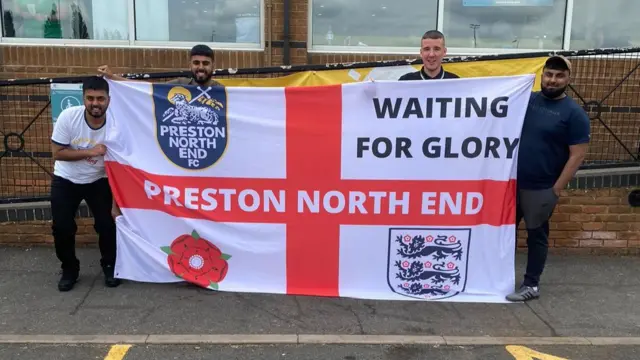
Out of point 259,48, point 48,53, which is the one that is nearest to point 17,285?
point 48,53

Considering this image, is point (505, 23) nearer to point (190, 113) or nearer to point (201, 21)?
point (201, 21)

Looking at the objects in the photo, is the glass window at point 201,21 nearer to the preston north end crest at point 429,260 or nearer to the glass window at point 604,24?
the preston north end crest at point 429,260

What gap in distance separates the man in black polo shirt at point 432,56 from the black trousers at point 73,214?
2.59 m

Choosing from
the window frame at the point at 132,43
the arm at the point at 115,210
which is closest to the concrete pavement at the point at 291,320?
the arm at the point at 115,210

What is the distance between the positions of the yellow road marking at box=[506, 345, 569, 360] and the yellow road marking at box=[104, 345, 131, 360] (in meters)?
2.39

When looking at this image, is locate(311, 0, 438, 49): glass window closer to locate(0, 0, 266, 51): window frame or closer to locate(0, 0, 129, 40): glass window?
locate(0, 0, 266, 51): window frame

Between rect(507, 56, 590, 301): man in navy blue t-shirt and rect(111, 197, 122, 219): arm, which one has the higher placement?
rect(507, 56, 590, 301): man in navy blue t-shirt

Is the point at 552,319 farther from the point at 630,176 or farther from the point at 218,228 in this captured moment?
the point at 218,228

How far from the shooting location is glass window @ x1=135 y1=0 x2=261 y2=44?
235 inches

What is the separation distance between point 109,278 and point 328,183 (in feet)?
6.33

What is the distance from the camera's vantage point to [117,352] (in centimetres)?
334

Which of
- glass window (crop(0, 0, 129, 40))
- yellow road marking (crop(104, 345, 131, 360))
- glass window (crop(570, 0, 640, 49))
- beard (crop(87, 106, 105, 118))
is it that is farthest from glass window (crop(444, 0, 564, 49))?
yellow road marking (crop(104, 345, 131, 360))

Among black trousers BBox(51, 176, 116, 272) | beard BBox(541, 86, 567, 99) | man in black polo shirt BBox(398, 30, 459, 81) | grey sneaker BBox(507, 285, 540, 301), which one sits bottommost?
grey sneaker BBox(507, 285, 540, 301)

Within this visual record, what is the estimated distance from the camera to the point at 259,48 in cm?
596
